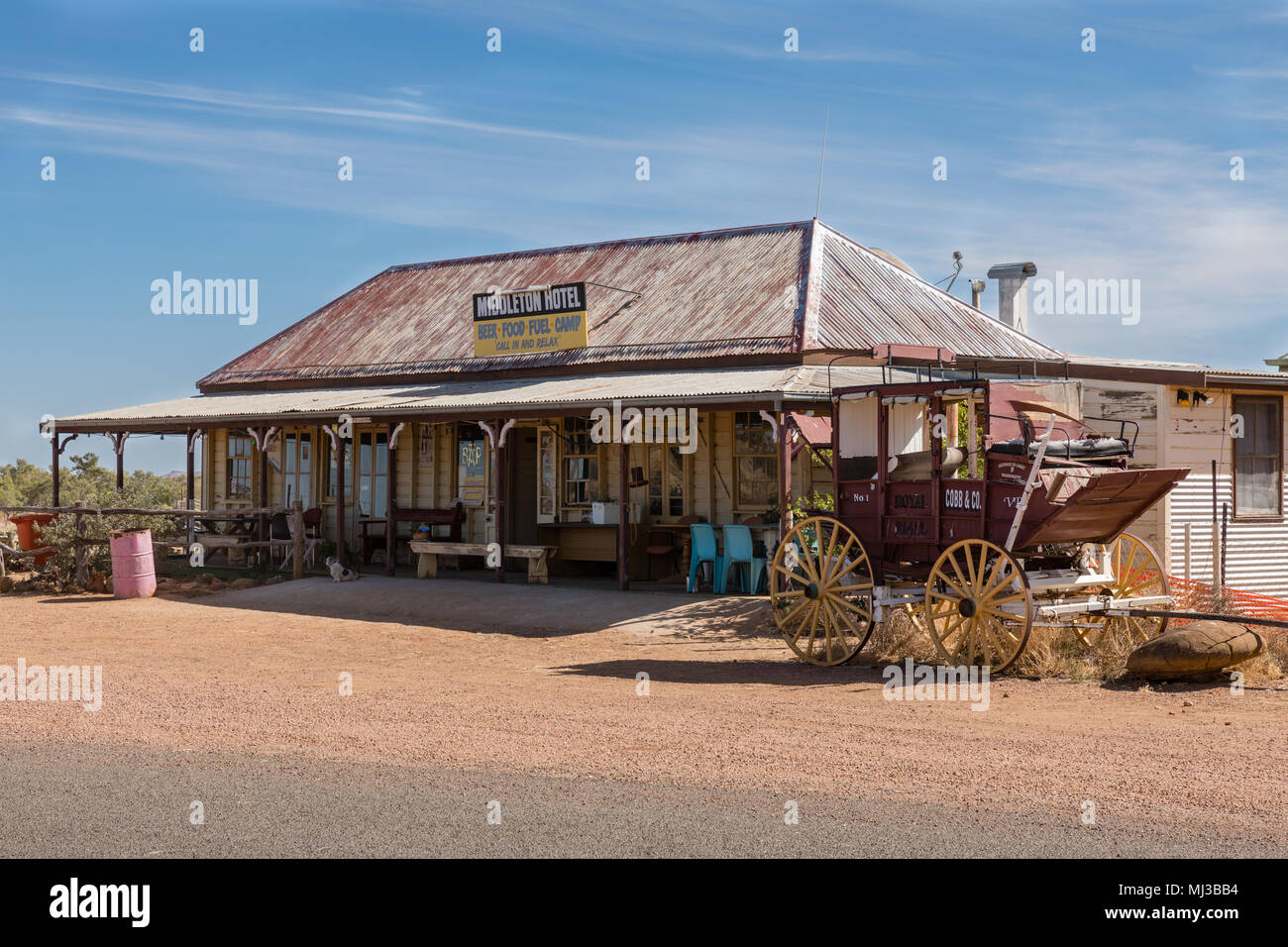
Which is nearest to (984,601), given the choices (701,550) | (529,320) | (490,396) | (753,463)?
(701,550)

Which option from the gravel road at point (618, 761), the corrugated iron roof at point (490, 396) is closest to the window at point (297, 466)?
the corrugated iron roof at point (490, 396)

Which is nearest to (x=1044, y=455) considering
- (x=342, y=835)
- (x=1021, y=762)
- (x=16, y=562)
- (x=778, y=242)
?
(x=1021, y=762)

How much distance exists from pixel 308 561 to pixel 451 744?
1364 centimetres

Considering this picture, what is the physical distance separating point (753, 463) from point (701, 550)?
2353 mm

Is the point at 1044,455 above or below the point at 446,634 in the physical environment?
above

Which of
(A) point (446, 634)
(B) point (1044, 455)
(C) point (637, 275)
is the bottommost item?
(A) point (446, 634)

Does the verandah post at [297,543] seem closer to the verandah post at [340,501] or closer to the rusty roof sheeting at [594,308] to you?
the verandah post at [340,501]

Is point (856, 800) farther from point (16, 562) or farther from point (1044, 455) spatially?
point (16, 562)

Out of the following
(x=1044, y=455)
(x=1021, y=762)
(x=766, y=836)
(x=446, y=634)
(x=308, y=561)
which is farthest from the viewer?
(x=308, y=561)

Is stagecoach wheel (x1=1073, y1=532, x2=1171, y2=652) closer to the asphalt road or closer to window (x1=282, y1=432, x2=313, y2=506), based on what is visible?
the asphalt road

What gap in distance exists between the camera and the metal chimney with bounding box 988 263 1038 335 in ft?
77.3

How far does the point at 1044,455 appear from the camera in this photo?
980cm

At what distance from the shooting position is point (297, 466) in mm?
23875

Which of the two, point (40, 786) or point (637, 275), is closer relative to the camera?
point (40, 786)
